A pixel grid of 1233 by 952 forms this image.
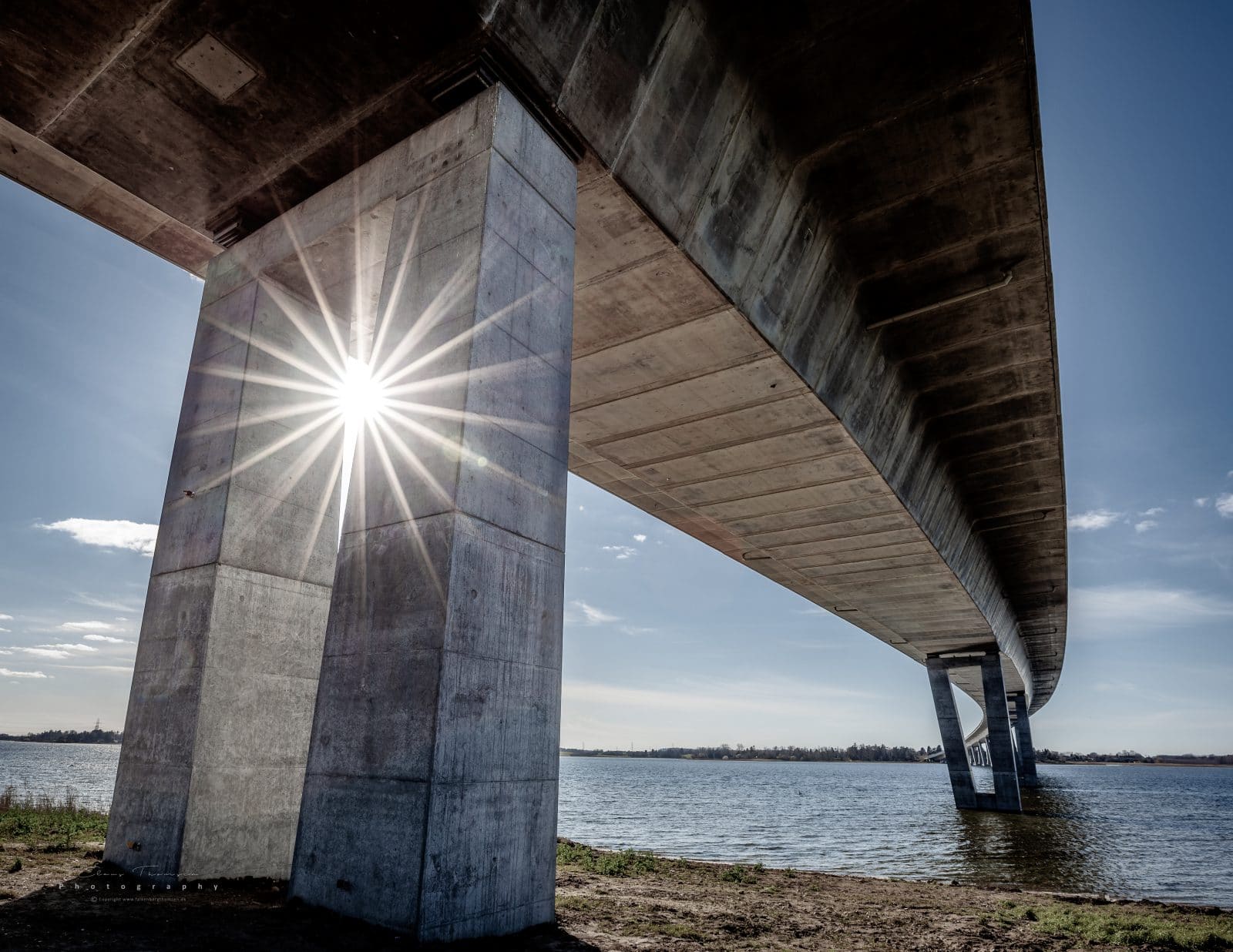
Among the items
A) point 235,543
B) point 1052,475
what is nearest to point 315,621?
point 235,543

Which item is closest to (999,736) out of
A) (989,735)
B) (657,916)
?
(989,735)

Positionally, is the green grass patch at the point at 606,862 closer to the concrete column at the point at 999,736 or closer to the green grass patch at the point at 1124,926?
the green grass patch at the point at 1124,926

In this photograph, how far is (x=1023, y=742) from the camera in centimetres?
6888

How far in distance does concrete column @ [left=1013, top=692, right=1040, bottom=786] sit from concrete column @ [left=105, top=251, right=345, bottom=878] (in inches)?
2773

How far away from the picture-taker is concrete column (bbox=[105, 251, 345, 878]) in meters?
6.93

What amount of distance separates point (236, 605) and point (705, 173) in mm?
6563

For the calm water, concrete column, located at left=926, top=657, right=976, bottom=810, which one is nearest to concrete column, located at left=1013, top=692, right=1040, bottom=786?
the calm water

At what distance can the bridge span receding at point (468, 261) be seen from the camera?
17.7 ft

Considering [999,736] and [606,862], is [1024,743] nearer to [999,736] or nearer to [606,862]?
[999,736]

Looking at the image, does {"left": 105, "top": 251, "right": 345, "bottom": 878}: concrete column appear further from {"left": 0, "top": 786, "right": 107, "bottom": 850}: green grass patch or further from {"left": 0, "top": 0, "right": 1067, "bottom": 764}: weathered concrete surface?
{"left": 0, "top": 786, "right": 107, "bottom": 850}: green grass patch

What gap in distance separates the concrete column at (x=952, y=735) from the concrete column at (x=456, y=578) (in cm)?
3901

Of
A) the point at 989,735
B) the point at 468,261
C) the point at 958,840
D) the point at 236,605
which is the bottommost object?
the point at 958,840

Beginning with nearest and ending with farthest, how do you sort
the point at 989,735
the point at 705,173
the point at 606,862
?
the point at 705,173 → the point at 606,862 → the point at 989,735

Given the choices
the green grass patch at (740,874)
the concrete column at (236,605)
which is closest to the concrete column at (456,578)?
the concrete column at (236,605)
